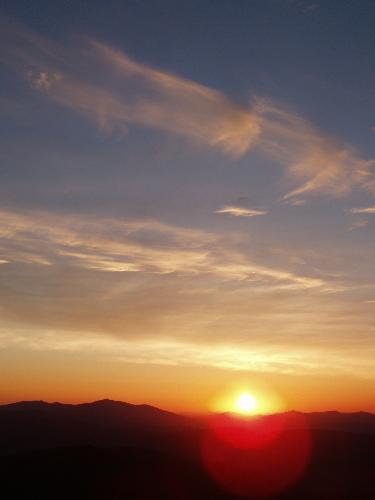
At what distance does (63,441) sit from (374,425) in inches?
4725

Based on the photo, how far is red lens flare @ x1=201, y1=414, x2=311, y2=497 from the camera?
136ft

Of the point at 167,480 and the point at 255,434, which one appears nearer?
the point at 167,480

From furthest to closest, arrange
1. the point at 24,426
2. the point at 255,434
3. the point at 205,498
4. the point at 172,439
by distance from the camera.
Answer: the point at 24,426
the point at 255,434
the point at 172,439
the point at 205,498

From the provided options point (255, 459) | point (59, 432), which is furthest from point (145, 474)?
point (59, 432)

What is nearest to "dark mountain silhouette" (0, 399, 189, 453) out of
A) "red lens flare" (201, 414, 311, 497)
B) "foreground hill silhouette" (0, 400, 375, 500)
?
"red lens flare" (201, 414, 311, 497)

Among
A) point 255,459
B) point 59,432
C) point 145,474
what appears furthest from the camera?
point 59,432

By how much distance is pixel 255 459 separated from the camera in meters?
54.8

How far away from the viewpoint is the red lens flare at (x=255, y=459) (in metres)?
41.4

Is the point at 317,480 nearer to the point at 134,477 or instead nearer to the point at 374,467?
the point at 374,467

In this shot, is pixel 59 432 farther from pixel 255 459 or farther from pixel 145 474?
pixel 145 474

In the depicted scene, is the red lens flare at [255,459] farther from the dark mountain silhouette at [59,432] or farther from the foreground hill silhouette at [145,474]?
the dark mountain silhouette at [59,432]

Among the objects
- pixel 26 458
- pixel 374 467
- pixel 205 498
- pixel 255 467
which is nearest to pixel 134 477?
pixel 205 498

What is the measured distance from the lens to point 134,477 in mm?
39312

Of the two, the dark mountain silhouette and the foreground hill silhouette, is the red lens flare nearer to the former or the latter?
the foreground hill silhouette
